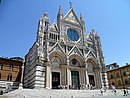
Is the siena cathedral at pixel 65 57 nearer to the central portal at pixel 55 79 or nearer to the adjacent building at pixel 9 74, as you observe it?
the central portal at pixel 55 79

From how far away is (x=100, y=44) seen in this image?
3725 cm

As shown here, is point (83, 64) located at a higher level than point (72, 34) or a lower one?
lower

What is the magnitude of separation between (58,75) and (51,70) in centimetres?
196

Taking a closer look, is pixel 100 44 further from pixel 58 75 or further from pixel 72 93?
pixel 72 93

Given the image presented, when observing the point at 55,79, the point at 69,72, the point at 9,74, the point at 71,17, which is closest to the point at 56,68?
the point at 55,79

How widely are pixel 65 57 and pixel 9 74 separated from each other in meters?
13.2

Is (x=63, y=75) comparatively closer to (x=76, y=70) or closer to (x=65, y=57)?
(x=76, y=70)

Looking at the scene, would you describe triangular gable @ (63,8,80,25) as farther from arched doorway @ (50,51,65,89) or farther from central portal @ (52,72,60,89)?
central portal @ (52,72,60,89)

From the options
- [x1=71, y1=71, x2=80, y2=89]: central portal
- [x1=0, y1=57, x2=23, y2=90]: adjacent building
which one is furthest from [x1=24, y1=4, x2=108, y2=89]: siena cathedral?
[x1=0, y1=57, x2=23, y2=90]: adjacent building

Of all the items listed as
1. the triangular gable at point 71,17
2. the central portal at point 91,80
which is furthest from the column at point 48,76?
the triangular gable at point 71,17

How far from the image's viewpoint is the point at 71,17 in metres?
36.9

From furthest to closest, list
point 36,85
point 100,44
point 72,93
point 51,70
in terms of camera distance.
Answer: point 100,44
point 51,70
point 36,85
point 72,93

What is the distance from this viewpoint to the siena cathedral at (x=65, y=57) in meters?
25.8

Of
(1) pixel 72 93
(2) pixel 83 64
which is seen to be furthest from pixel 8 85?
(2) pixel 83 64
